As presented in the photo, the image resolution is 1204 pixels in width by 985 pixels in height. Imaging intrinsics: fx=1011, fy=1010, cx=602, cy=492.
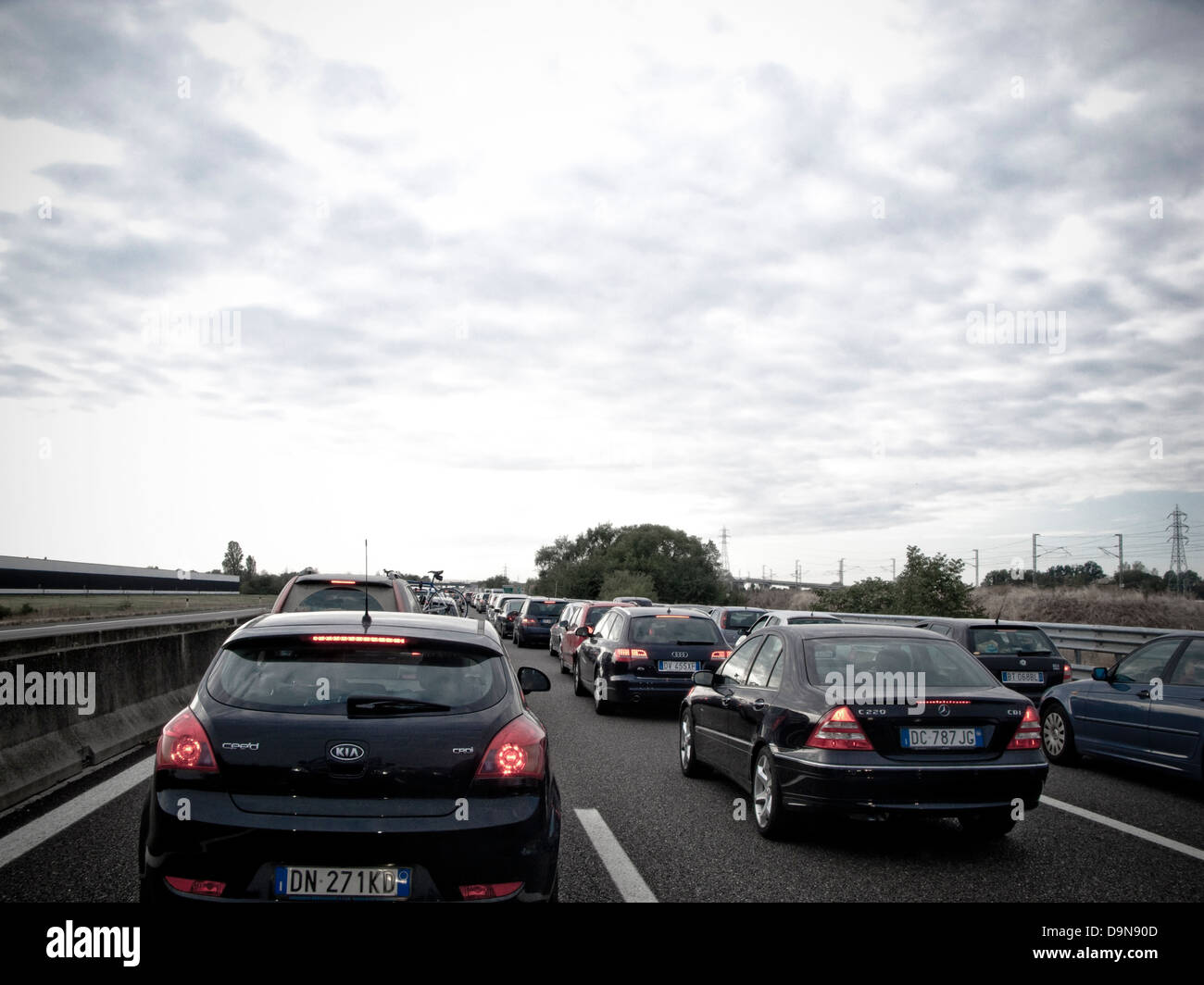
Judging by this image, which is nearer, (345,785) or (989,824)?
(345,785)

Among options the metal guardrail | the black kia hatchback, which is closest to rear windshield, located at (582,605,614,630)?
the metal guardrail

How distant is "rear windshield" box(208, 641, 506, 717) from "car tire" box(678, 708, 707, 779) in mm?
4974

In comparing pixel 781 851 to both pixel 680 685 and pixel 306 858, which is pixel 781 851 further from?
pixel 680 685

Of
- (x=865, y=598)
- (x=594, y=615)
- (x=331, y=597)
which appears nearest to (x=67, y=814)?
(x=331, y=597)

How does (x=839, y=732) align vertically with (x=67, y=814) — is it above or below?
above

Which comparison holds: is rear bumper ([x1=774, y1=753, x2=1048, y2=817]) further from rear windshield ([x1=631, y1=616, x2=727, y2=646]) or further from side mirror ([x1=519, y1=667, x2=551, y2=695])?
rear windshield ([x1=631, y1=616, x2=727, y2=646])

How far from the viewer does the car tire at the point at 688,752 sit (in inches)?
353

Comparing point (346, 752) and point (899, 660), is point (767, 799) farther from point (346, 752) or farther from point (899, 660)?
point (346, 752)

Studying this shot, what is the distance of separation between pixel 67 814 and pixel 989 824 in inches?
240

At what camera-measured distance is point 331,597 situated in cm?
1097

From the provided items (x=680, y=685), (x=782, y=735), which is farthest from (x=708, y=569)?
(x=782, y=735)

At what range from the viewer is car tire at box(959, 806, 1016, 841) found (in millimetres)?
6129

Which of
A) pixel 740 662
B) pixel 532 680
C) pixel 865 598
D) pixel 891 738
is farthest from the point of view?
pixel 865 598

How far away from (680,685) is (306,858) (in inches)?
390
